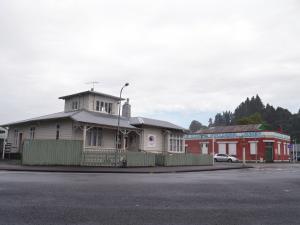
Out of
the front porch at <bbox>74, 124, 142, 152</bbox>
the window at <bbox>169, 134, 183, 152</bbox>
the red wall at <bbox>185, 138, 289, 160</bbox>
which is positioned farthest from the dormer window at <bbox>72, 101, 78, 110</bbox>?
the red wall at <bbox>185, 138, 289, 160</bbox>

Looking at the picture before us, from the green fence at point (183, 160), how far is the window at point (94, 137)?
5.59m

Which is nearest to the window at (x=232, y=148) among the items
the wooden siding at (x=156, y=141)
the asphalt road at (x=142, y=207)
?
the wooden siding at (x=156, y=141)

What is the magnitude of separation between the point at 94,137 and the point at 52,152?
194 inches

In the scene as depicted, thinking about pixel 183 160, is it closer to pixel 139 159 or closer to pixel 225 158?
pixel 139 159

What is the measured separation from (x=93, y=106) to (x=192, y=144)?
108 feet

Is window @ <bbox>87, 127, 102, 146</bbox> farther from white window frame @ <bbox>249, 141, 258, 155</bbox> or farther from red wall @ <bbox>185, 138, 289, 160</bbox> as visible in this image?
white window frame @ <bbox>249, 141, 258, 155</bbox>

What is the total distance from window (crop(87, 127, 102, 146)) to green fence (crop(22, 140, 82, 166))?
3.59 m

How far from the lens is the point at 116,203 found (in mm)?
8203

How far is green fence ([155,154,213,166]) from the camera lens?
28.8 m

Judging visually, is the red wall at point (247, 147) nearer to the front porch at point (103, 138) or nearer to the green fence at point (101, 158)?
the front porch at point (103, 138)

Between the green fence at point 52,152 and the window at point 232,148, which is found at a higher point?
the window at point 232,148

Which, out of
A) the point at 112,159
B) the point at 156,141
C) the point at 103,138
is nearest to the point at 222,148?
the point at 156,141

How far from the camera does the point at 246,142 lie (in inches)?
2128

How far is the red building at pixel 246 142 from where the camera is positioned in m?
52.3
